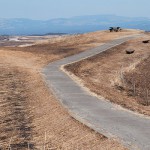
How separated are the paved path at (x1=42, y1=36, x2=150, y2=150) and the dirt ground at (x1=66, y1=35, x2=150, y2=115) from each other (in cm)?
116

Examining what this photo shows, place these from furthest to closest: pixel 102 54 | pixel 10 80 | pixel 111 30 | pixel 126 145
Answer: pixel 111 30 → pixel 102 54 → pixel 10 80 → pixel 126 145

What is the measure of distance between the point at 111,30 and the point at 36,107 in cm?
6301

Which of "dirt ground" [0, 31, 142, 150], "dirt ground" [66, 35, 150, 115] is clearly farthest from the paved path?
"dirt ground" [66, 35, 150, 115]

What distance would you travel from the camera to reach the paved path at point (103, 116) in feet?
59.8

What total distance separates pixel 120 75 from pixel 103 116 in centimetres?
1912

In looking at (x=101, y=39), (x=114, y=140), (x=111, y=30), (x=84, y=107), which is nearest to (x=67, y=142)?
(x=114, y=140)

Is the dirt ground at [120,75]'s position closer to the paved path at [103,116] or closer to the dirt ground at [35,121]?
the paved path at [103,116]

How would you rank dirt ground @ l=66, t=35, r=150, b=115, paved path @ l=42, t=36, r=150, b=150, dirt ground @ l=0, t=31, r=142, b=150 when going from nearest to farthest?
1. dirt ground @ l=0, t=31, r=142, b=150
2. paved path @ l=42, t=36, r=150, b=150
3. dirt ground @ l=66, t=35, r=150, b=115

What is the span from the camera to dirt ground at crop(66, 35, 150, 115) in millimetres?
28744

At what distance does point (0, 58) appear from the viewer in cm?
4797

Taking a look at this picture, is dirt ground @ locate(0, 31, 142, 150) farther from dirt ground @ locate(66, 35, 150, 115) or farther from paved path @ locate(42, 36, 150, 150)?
dirt ground @ locate(66, 35, 150, 115)

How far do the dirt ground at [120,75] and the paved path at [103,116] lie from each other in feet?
3.80

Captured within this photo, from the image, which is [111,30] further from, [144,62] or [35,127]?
[35,127]

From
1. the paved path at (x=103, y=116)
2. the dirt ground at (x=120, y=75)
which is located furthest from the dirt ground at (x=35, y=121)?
the dirt ground at (x=120, y=75)
